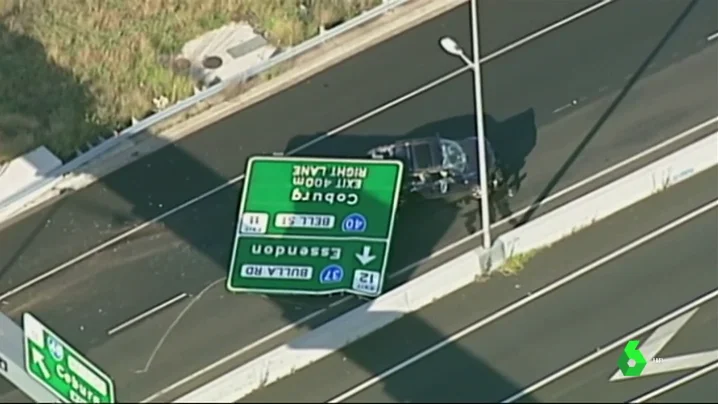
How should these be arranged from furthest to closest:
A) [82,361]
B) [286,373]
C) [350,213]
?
[350,213] < [286,373] < [82,361]

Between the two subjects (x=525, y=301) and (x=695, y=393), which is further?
(x=525, y=301)

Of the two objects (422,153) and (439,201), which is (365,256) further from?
(422,153)

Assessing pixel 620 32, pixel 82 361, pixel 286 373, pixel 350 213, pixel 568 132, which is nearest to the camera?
pixel 82 361

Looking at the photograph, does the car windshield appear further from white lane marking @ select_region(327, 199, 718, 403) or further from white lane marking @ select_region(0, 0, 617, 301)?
white lane marking @ select_region(327, 199, 718, 403)

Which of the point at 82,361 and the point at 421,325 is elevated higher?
the point at 421,325

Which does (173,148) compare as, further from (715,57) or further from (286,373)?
(715,57)

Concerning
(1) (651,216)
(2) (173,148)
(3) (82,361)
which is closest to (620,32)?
(1) (651,216)

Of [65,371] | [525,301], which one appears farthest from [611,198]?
[65,371]

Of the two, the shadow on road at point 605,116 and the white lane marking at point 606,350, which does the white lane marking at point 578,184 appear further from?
the white lane marking at point 606,350
